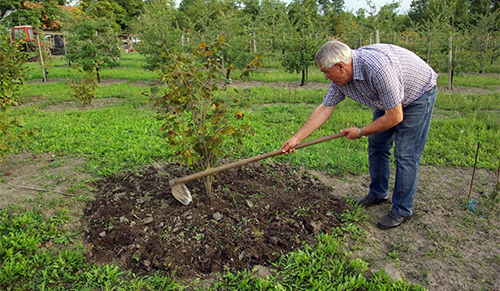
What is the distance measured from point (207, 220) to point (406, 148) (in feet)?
5.95

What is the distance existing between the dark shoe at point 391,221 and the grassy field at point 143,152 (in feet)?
0.65

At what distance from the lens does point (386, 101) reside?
260 cm

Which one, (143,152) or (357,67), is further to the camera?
(143,152)

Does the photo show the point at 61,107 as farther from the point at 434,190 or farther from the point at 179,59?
the point at 434,190

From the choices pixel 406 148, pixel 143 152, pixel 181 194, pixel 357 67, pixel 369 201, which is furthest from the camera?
pixel 143 152

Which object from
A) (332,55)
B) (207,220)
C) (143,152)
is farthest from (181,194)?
(332,55)

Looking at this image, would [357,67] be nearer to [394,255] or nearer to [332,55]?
[332,55]

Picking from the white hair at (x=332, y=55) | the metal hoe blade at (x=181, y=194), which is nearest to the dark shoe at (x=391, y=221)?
the white hair at (x=332, y=55)

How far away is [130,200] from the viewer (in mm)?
3441

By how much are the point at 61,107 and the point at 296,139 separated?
671cm

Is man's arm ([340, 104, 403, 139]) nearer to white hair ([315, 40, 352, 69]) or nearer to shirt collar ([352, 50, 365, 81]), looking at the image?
shirt collar ([352, 50, 365, 81])

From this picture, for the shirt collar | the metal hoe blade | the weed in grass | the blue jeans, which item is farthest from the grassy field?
the shirt collar

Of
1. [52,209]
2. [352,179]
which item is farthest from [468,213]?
[52,209]

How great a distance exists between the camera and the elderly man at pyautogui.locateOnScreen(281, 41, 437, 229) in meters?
2.57
